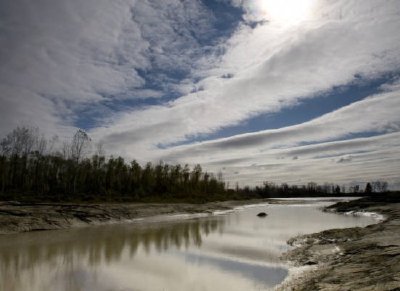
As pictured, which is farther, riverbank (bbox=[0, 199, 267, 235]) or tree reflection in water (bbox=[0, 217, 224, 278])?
riverbank (bbox=[0, 199, 267, 235])

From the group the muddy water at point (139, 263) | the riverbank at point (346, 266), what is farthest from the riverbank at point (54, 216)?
the riverbank at point (346, 266)

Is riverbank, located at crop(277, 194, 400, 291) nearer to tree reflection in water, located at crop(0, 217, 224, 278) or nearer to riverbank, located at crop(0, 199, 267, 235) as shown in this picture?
tree reflection in water, located at crop(0, 217, 224, 278)

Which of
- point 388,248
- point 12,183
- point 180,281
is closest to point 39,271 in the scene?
point 180,281

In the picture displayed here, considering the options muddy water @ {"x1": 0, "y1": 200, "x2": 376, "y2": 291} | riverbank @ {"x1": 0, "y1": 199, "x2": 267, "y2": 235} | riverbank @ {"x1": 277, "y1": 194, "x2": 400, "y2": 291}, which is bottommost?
muddy water @ {"x1": 0, "y1": 200, "x2": 376, "y2": 291}

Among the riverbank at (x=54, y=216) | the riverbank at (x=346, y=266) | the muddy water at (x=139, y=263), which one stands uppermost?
the riverbank at (x=54, y=216)

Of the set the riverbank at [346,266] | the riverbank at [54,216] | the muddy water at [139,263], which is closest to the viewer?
the riverbank at [346,266]

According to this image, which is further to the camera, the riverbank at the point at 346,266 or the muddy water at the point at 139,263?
the muddy water at the point at 139,263

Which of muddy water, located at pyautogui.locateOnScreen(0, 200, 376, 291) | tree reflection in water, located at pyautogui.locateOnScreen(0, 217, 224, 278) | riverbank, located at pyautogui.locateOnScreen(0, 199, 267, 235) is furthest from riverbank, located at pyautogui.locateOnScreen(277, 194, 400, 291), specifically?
riverbank, located at pyautogui.locateOnScreen(0, 199, 267, 235)

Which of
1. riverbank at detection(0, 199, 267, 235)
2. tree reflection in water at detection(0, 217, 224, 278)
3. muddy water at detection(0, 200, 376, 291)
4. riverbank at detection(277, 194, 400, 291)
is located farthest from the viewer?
riverbank at detection(0, 199, 267, 235)

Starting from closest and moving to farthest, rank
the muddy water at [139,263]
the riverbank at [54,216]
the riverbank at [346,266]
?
the riverbank at [346,266], the muddy water at [139,263], the riverbank at [54,216]

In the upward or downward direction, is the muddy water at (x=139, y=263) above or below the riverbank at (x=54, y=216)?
below

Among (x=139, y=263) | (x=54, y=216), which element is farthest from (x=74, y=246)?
(x=54, y=216)

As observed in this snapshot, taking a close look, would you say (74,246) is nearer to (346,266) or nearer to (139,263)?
(139,263)

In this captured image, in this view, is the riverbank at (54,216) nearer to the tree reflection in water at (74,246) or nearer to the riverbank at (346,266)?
the tree reflection in water at (74,246)
